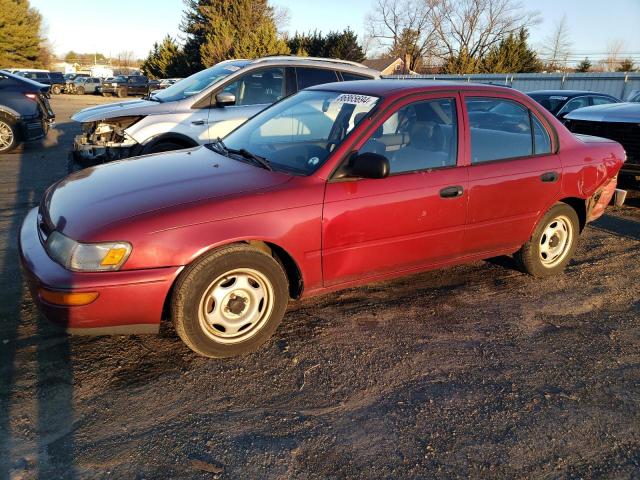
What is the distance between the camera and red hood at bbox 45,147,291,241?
299 cm

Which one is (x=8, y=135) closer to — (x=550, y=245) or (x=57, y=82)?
(x=550, y=245)

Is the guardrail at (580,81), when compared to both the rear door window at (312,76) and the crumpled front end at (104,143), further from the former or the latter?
the crumpled front end at (104,143)

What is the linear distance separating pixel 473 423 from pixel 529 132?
2653mm

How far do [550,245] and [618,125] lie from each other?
12.1 ft

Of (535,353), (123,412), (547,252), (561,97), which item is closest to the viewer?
(123,412)

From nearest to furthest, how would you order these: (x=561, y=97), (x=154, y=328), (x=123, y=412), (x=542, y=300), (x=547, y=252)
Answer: (x=123, y=412) < (x=154, y=328) < (x=542, y=300) < (x=547, y=252) < (x=561, y=97)

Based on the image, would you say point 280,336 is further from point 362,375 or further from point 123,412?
point 123,412

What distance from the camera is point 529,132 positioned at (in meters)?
4.30

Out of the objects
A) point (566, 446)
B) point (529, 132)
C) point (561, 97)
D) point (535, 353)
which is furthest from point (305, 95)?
point (561, 97)

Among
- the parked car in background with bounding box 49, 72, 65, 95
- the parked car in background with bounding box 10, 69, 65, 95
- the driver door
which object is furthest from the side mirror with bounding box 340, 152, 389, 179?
the parked car in background with bounding box 49, 72, 65, 95

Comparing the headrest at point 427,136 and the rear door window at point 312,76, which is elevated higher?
the rear door window at point 312,76

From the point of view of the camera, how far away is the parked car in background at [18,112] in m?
10.2

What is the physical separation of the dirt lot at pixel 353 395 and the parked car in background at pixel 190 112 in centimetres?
274

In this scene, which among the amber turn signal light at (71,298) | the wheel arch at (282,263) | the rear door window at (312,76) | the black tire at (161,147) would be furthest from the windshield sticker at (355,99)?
the rear door window at (312,76)
